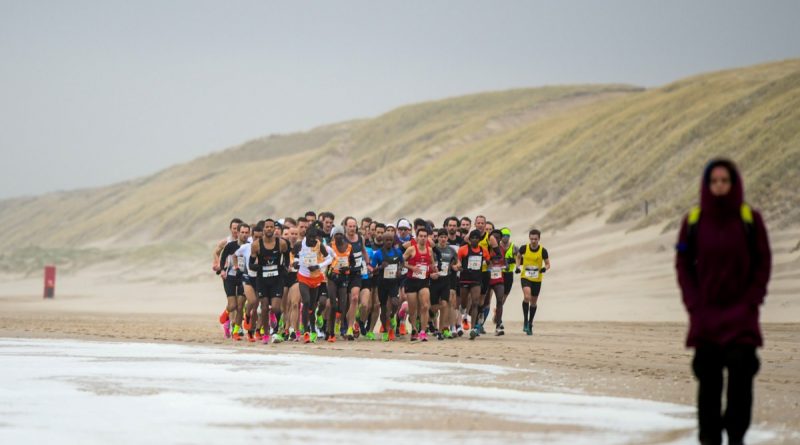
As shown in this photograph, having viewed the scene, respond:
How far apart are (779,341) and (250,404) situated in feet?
41.1

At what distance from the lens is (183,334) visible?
81.2 ft

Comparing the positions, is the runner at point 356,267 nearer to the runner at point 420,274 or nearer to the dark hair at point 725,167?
the runner at point 420,274

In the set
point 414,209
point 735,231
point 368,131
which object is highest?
point 368,131

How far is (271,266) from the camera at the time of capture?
69.1 ft

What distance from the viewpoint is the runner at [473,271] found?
73.9 feet

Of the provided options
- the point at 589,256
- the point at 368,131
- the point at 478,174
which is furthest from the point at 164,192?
the point at 589,256

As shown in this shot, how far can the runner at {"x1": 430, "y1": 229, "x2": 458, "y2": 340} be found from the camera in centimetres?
2189

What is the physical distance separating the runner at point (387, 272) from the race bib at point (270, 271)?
5.32 feet

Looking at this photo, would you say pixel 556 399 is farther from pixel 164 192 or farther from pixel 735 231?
pixel 164 192

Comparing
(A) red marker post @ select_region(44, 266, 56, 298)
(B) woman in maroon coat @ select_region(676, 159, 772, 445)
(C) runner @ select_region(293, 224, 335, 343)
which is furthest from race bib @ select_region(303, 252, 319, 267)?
(A) red marker post @ select_region(44, 266, 56, 298)

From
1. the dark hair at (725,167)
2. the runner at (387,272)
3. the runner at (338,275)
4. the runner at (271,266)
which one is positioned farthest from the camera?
the runner at (387,272)

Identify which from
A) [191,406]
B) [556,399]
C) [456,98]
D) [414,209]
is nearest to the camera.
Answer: [191,406]

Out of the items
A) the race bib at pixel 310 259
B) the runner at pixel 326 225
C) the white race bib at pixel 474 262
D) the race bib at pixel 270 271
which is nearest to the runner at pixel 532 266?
the white race bib at pixel 474 262

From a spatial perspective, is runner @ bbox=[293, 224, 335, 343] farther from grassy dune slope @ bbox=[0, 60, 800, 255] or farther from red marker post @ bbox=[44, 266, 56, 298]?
red marker post @ bbox=[44, 266, 56, 298]
